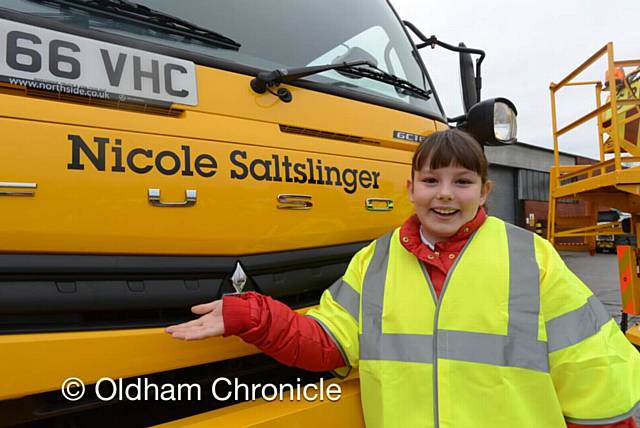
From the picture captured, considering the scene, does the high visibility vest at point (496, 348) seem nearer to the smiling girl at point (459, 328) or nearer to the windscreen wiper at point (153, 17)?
the smiling girl at point (459, 328)

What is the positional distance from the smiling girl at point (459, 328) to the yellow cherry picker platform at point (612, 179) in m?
2.82

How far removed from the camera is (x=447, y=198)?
4.46ft

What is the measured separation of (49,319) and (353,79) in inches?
55.7

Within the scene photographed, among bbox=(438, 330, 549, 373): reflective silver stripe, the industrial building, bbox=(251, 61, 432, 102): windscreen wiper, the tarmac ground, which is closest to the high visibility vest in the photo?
bbox=(438, 330, 549, 373): reflective silver stripe

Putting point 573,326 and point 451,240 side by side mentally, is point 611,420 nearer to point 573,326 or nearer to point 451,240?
point 573,326

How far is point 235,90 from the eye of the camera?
1.46 m

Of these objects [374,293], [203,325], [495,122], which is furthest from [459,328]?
[495,122]

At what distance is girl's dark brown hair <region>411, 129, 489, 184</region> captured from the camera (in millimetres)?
1366

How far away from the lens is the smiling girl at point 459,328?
1.18 meters

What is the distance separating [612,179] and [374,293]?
315 centimetres

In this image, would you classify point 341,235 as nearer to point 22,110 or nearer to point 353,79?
point 353,79

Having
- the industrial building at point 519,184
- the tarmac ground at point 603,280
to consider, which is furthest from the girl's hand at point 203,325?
the industrial building at point 519,184

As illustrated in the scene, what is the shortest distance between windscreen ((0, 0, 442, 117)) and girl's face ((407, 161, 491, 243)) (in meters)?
0.59

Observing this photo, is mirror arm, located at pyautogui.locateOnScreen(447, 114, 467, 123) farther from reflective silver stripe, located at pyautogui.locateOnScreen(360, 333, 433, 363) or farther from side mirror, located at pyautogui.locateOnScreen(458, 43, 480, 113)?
reflective silver stripe, located at pyautogui.locateOnScreen(360, 333, 433, 363)
